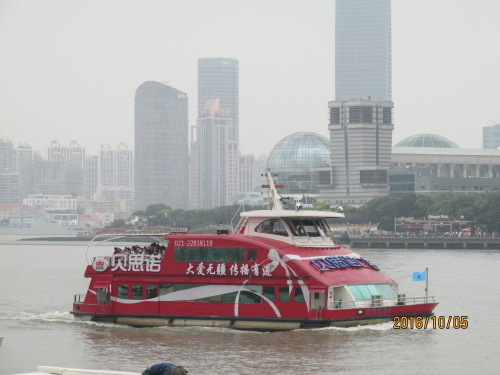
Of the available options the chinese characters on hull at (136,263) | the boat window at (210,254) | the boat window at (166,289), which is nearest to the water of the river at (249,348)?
the boat window at (166,289)

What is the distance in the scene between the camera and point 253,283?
37.5m

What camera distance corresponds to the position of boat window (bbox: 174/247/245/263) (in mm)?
37906

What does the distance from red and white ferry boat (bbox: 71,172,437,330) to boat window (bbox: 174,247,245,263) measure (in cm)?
4

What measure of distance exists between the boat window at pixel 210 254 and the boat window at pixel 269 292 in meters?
1.39

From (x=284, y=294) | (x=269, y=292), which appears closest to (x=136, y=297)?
(x=269, y=292)

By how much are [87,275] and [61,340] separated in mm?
3238

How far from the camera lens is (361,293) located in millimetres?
37562

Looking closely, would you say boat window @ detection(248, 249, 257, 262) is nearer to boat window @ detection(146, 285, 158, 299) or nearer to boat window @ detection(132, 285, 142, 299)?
boat window @ detection(146, 285, 158, 299)

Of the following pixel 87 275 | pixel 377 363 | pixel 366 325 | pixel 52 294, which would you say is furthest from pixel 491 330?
pixel 52 294

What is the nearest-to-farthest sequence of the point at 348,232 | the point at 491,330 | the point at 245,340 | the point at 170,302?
the point at 245,340 → the point at 170,302 → the point at 491,330 → the point at 348,232

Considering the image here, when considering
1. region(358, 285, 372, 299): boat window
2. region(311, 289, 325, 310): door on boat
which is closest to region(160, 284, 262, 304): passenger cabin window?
region(311, 289, 325, 310): door on boat

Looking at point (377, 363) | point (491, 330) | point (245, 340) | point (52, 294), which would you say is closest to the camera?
point (377, 363)

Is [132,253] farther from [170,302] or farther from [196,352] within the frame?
[196,352]
